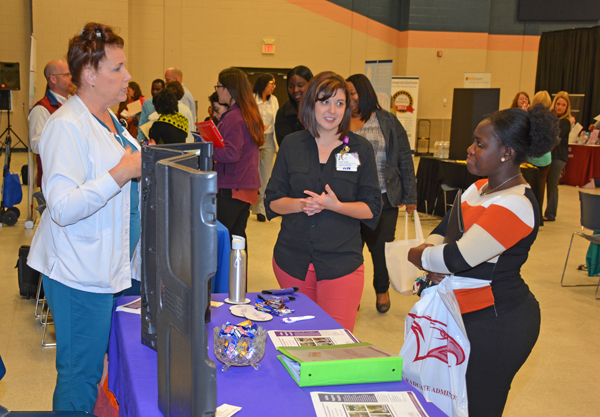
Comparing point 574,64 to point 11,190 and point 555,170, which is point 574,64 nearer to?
point 555,170

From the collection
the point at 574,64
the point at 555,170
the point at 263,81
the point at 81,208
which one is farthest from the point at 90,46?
the point at 574,64

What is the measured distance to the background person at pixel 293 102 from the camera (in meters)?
3.77

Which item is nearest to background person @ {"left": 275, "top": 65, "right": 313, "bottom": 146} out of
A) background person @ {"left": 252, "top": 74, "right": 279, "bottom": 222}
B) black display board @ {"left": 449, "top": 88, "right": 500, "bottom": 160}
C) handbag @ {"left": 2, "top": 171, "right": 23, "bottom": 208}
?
background person @ {"left": 252, "top": 74, "right": 279, "bottom": 222}

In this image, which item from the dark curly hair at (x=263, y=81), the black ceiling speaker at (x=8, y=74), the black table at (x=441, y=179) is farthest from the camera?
the black ceiling speaker at (x=8, y=74)

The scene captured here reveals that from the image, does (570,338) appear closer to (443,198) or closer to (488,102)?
(443,198)

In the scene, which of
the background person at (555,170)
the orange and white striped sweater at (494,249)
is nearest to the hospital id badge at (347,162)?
the orange and white striped sweater at (494,249)

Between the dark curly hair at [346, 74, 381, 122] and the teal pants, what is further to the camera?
the dark curly hair at [346, 74, 381, 122]

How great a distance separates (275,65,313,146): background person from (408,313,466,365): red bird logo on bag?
92.5 inches

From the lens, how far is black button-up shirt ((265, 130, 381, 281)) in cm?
204

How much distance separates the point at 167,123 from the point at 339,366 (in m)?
3.65

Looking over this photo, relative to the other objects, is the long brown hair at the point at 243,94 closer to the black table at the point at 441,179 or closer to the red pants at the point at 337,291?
the red pants at the point at 337,291

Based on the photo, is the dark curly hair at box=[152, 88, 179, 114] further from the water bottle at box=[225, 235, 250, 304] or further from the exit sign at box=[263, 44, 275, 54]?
the exit sign at box=[263, 44, 275, 54]

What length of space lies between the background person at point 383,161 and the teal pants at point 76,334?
78.6 inches

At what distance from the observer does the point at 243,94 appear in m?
3.35
